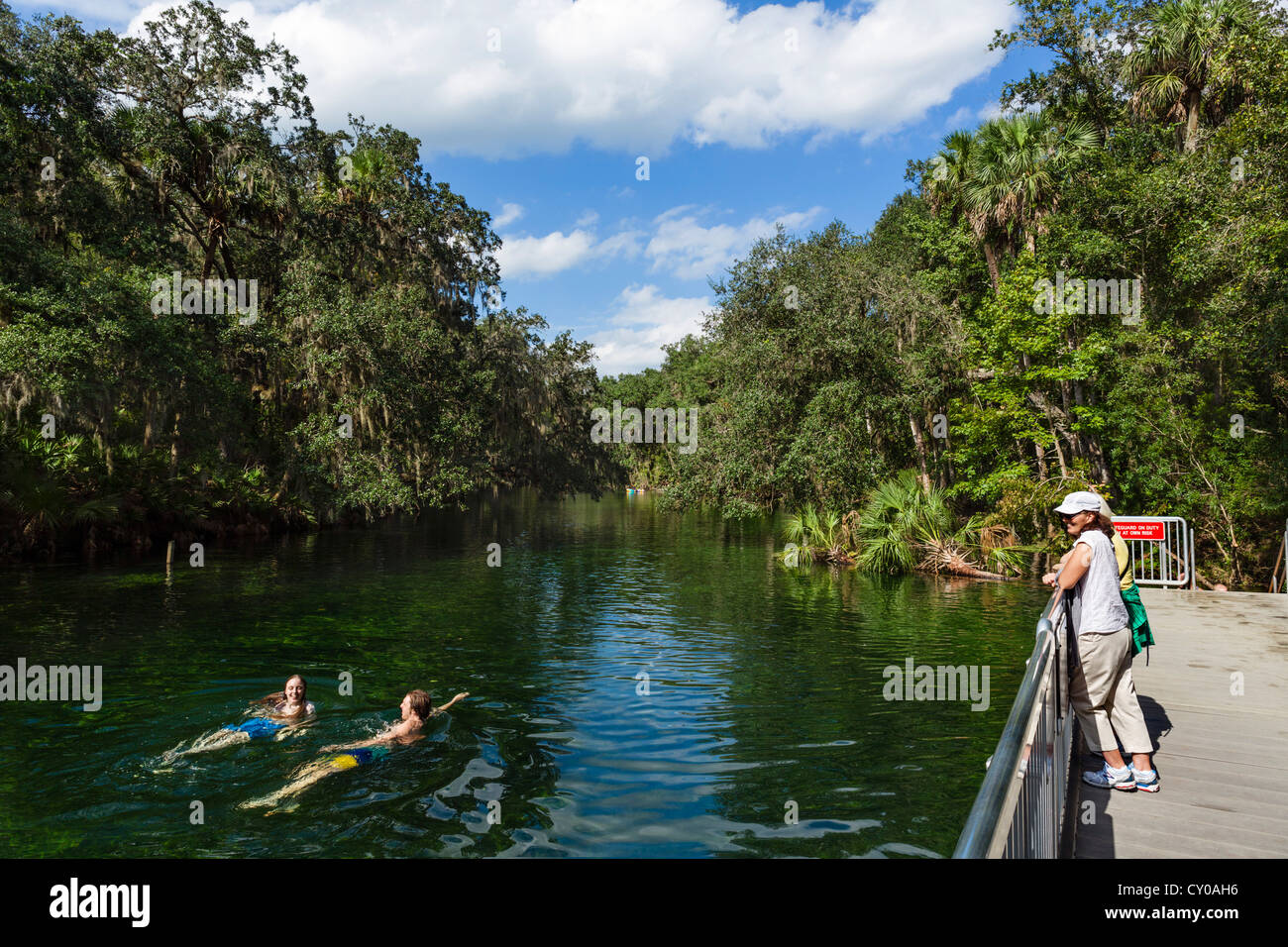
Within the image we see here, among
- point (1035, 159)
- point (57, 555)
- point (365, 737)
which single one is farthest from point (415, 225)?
point (365, 737)

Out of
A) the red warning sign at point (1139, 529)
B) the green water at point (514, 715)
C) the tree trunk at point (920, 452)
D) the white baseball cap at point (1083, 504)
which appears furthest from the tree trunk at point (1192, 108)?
the white baseball cap at point (1083, 504)

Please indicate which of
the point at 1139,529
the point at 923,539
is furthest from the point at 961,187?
the point at 1139,529

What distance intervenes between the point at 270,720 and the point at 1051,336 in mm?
22541

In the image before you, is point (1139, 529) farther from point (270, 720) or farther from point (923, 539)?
point (270, 720)

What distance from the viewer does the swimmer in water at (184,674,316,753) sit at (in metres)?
8.88

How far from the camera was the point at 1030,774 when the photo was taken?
10.7 feet

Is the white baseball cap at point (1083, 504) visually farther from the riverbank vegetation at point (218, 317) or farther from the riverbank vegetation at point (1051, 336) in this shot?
the riverbank vegetation at point (218, 317)

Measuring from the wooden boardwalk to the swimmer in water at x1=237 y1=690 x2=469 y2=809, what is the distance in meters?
6.78

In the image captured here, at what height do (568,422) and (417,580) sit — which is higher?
(568,422)

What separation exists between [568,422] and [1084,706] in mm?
35317

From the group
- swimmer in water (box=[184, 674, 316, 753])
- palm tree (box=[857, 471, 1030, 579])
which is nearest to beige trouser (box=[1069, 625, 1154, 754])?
swimmer in water (box=[184, 674, 316, 753])
